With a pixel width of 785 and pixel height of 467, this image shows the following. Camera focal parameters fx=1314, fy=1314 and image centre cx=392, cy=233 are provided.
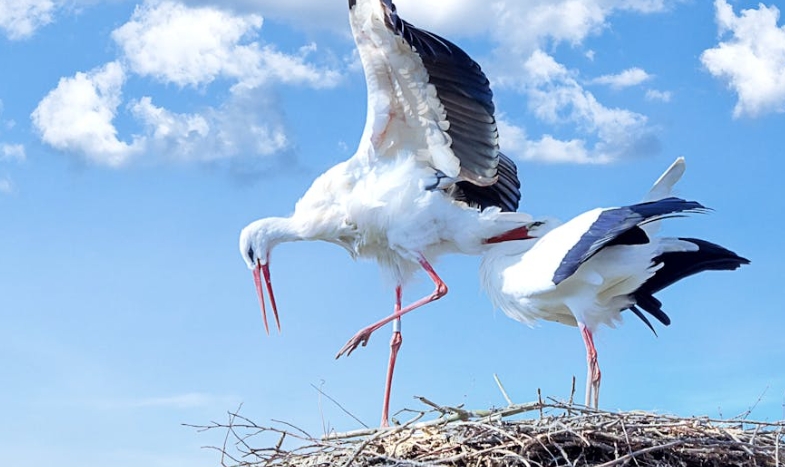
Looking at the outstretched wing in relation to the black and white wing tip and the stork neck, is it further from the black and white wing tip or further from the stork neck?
the black and white wing tip

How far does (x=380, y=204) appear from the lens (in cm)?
818

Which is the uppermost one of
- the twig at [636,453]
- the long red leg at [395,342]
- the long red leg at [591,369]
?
the long red leg at [395,342]

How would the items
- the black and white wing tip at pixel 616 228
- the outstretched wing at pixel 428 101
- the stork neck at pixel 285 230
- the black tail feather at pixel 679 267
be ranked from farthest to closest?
the stork neck at pixel 285 230 < the outstretched wing at pixel 428 101 < the black tail feather at pixel 679 267 < the black and white wing tip at pixel 616 228

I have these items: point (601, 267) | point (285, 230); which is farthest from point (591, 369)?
point (285, 230)

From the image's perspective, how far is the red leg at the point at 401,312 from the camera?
26.9ft

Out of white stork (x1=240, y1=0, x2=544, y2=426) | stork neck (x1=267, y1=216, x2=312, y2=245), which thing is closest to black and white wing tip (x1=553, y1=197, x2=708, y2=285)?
white stork (x1=240, y1=0, x2=544, y2=426)

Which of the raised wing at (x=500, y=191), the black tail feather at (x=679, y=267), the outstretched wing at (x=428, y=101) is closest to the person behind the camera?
the black tail feather at (x=679, y=267)

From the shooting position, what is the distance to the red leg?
819 cm

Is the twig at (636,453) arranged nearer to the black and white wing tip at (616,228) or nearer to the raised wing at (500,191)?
the black and white wing tip at (616,228)

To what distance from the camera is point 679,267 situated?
750cm

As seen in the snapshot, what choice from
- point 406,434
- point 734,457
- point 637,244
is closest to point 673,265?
point 637,244

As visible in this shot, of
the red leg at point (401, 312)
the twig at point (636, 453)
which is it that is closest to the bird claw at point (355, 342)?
the red leg at point (401, 312)

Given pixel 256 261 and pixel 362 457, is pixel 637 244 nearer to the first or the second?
pixel 362 457

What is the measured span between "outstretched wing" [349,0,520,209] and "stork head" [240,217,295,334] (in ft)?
2.80
